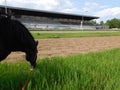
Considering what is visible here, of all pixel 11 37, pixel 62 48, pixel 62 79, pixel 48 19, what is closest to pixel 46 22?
pixel 48 19

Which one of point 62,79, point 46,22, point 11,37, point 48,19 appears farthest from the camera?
point 48,19

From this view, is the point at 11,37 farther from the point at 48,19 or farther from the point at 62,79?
the point at 48,19

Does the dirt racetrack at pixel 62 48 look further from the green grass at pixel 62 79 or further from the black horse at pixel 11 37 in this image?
the black horse at pixel 11 37

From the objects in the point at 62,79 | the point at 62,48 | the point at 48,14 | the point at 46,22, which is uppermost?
the point at 48,14

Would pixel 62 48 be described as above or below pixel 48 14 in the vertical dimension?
below

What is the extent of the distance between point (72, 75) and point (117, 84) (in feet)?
2.54

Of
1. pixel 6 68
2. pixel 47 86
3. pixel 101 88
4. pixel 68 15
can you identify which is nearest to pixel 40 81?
pixel 47 86

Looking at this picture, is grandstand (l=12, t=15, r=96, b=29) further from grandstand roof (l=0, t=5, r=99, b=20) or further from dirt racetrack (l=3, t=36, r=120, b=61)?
dirt racetrack (l=3, t=36, r=120, b=61)

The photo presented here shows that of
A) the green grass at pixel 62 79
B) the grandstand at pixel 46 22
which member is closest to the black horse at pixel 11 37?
the green grass at pixel 62 79

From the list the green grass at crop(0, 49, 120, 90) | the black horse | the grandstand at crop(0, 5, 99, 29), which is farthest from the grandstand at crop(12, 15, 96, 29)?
the black horse

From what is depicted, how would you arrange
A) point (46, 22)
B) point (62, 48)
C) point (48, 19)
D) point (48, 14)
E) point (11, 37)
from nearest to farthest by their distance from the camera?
1. point (11, 37)
2. point (62, 48)
3. point (46, 22)
4. point (48, 19)
5. point (48, 14)

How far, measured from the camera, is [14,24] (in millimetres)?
3666

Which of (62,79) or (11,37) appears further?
(62,79)

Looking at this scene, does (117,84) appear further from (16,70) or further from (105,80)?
(16,70)
